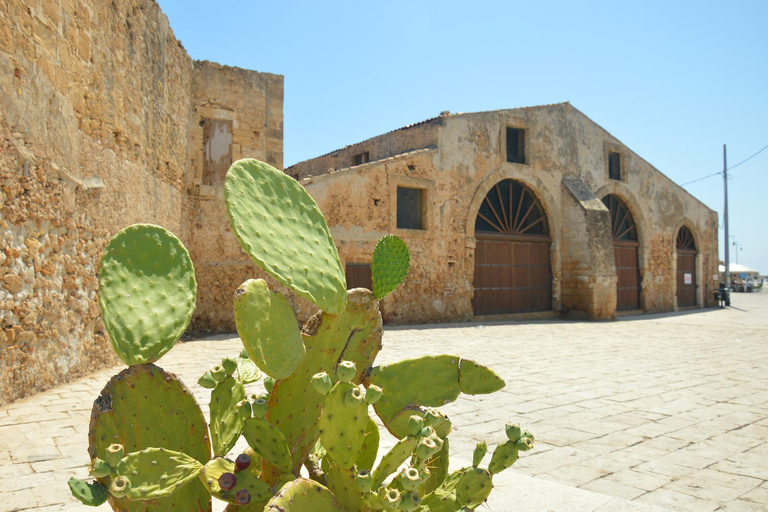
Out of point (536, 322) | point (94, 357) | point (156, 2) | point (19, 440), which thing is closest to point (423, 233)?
point (536, 322)

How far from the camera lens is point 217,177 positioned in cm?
1020

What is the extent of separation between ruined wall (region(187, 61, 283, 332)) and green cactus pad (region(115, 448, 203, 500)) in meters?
8.32

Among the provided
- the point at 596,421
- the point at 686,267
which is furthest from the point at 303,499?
the point at 686,267


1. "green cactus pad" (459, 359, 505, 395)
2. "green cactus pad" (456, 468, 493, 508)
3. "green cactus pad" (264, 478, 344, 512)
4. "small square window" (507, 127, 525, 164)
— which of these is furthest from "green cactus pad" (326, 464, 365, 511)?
"small square window" (507, 127, 525, 164)

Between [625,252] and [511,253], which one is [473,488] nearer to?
[511,253]

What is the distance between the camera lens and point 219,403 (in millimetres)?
1954

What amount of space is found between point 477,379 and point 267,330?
86 cm

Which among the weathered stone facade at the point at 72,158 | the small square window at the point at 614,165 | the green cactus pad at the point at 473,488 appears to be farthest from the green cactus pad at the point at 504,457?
the small square window at the point at 614,165

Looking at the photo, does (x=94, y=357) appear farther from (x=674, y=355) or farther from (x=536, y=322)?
(x=536, y=322)

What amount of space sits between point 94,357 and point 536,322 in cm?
1014

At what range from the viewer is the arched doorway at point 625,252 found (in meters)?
16.8

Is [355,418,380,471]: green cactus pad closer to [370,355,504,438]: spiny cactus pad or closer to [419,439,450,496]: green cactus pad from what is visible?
[370,355,504,438]: spiny cactus pad

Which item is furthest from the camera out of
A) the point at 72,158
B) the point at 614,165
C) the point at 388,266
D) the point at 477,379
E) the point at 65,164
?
the point at 614,165

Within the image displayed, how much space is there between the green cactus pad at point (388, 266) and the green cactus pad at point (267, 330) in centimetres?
50
